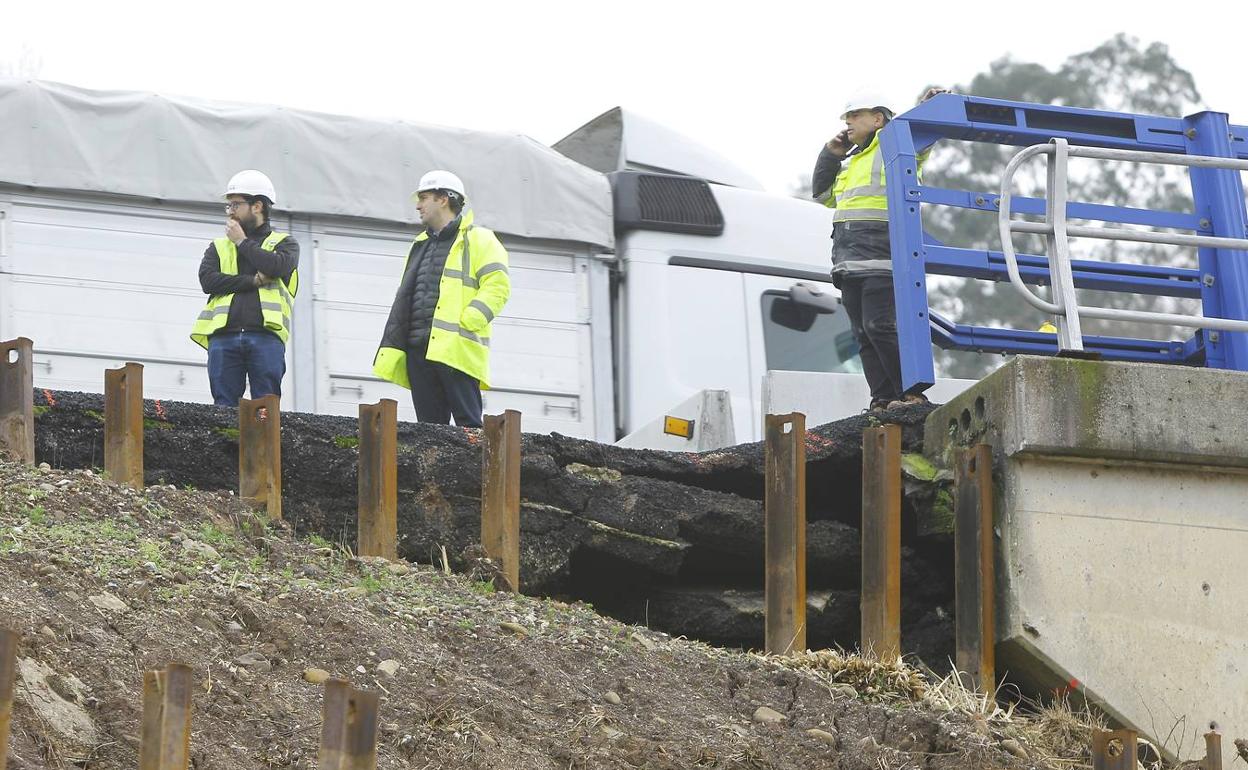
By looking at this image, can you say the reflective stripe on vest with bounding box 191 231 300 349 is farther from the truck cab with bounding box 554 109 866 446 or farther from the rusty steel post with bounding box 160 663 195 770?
the rusty steel post with bounding box 160 663 195 770

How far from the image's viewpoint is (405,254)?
11312mm

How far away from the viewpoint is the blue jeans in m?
9.40

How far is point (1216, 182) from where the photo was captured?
888 centimetres

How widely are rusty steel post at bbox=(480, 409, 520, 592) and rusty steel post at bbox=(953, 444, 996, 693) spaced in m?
1.73

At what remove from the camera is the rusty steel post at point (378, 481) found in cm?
736

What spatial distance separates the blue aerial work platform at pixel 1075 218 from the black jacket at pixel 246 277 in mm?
2947

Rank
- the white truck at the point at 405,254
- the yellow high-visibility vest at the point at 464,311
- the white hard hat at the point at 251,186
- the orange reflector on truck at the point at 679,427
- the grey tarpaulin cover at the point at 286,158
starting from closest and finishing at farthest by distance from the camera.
Result: the yellow high-visibility vest at the point at 464,311 < the white hard hat at the point at 251,186 < the orange reflector on truck at the point at 679,427 < the white truck at the point at 405,254 < the grey tarpaulin cover at the point at 286,158

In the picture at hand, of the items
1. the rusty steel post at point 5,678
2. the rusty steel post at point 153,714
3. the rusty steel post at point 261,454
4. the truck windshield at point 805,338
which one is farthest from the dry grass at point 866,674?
the truck windshield at point 805,338

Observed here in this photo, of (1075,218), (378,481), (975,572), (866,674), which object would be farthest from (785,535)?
(1075,218)

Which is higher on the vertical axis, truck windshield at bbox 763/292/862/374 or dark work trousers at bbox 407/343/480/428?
truck windshield at bbox 763/292/862/374

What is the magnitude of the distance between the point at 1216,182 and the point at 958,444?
1.95 m

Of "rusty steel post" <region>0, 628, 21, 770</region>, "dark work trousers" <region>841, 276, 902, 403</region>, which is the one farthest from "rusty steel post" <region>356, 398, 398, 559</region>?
"rusty steel post" <region>0, 628, 21, 770</region>

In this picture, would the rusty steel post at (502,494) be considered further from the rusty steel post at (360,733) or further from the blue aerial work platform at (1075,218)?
the rusty steel post at (360,733)

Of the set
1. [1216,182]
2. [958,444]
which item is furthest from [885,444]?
[1216,182]
